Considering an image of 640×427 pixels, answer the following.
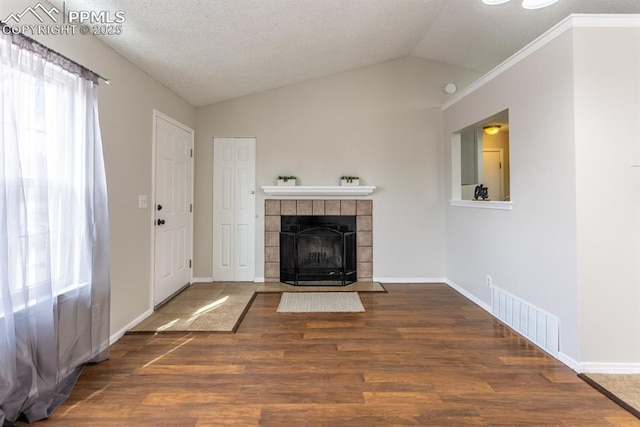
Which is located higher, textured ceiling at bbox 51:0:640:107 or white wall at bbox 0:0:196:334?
textured ceiling at bbox 51:0:640:107

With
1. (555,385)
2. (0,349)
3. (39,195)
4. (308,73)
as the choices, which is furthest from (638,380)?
(308,73)

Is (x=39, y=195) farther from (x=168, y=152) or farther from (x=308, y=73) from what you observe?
(x=308, y=73)

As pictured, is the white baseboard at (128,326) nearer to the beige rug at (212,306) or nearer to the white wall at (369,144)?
the beige rug at (212,306)

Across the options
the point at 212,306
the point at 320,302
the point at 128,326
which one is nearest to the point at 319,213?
the point at 320,302

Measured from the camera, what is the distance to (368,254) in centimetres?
435

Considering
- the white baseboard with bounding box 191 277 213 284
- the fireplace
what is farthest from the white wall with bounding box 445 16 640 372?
the white baseboard with bounding box 191 277 213 284

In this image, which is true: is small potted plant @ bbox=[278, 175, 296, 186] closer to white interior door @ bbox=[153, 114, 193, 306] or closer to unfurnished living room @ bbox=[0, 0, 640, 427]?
unfurnished living room @ bbox=[0, 0, 640, 427]

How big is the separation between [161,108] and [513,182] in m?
3.62

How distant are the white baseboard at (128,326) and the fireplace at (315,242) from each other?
69.0 inches

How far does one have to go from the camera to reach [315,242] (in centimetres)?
441

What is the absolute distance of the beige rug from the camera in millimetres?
2792

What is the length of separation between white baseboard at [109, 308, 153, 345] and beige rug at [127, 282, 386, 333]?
0.11ft

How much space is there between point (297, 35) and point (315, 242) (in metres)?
2.58

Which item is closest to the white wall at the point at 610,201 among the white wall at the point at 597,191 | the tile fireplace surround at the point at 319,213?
the white wall at the point at 597,191
